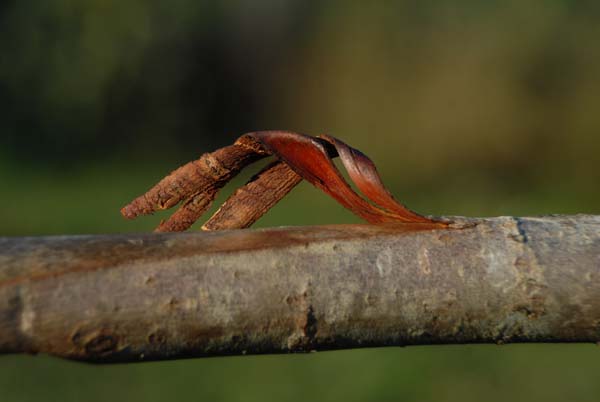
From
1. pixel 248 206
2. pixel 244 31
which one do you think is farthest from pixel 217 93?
pixel 248 206

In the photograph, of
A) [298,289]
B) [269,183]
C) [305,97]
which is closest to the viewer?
[298,289]

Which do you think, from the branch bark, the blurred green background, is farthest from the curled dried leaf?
the blurred green background

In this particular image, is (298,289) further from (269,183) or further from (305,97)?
(305,97)

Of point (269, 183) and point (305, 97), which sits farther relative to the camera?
point (305, 97)

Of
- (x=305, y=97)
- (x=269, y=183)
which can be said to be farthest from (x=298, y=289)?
(x=305, y=97)

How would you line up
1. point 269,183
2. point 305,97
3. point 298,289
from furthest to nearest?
1. point 305,97
2. point 269,183
3. point 298,289

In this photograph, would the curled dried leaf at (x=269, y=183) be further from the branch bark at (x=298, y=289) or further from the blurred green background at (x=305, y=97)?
the blurred green background at (x=305, y=97)

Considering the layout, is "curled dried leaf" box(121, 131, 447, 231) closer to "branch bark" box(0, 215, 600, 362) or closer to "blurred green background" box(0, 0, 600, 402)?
"branch bark" box(0, 215, 600, 362)
